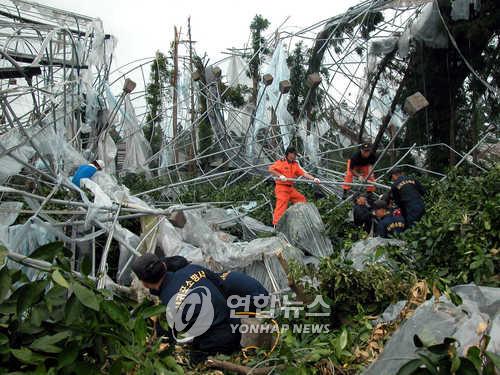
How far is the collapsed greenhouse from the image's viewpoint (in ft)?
12.6

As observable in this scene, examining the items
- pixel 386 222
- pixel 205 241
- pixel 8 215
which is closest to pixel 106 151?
pixel 205 241

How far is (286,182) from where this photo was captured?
5891 millimetres

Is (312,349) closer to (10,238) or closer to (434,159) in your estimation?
(10,238)

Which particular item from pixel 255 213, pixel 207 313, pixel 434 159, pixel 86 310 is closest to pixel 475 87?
pixel 434 159

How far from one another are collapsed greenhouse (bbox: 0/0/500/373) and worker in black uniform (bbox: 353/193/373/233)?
41cm

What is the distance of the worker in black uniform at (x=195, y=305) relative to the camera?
2461 mm

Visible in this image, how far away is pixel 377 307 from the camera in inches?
96.8

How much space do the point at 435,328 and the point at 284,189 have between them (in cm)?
433

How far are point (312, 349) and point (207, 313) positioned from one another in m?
0.80

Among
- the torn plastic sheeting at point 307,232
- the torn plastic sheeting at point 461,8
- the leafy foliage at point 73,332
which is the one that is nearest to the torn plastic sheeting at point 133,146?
the torn plastic sheeting at point 307,232

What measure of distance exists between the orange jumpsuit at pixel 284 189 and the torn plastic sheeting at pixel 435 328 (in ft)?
13.5

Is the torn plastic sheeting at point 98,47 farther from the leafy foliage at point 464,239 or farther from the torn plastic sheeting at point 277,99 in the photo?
the leafy foliage at point 464,239

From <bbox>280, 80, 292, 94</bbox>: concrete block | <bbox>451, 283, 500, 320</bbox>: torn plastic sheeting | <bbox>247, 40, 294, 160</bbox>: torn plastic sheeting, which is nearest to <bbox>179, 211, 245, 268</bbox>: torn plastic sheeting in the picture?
<bbox>451, 283, 500, 320</bbox>: torn plastic sheeting

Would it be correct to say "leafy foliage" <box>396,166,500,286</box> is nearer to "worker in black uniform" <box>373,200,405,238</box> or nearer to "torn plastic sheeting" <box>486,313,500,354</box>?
"torn plastic sheeting" <box>486,313,500,354</box>
